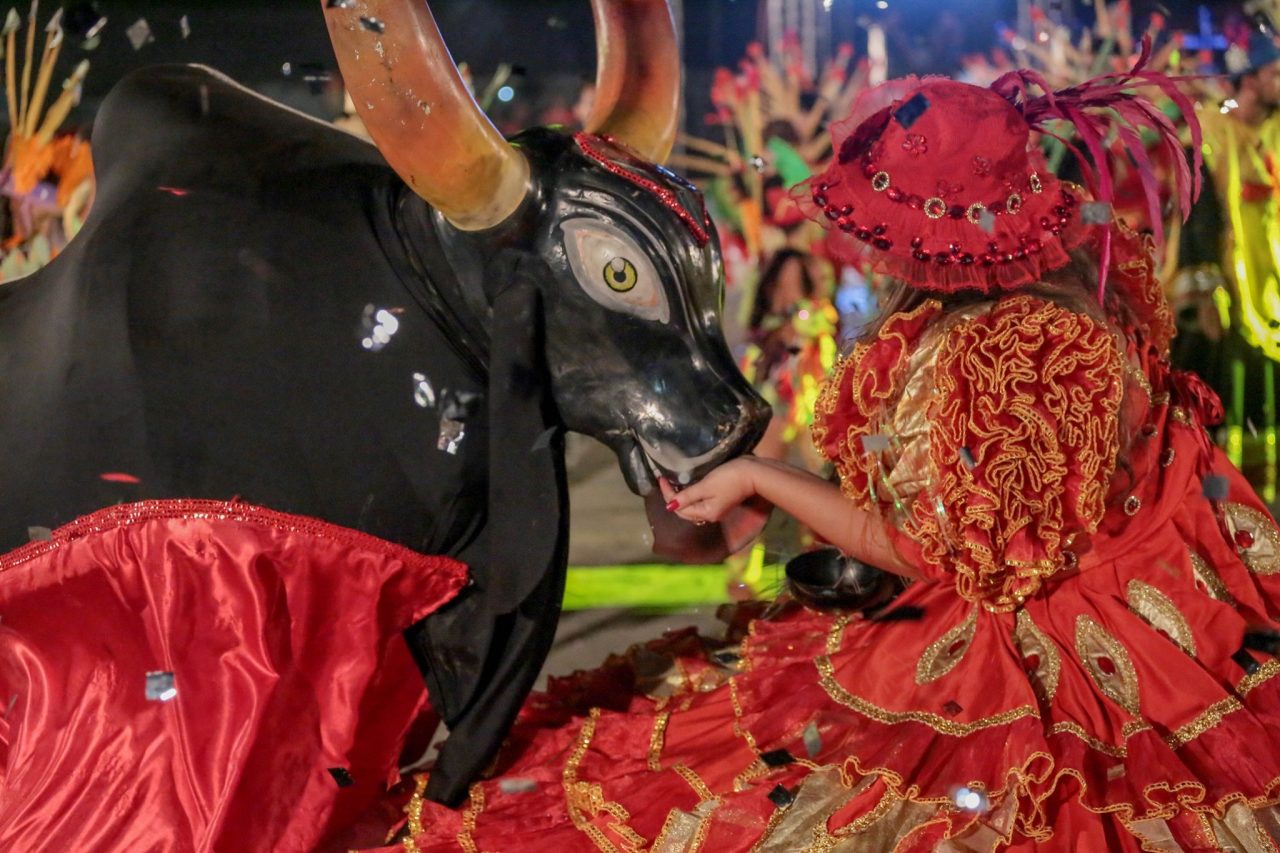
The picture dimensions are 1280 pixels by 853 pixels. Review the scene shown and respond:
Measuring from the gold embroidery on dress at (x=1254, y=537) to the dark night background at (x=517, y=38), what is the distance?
186 centimetres

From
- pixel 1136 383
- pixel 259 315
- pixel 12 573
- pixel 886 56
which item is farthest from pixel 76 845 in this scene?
pixel 886 56

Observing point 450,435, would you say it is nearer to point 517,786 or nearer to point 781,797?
point 517,786

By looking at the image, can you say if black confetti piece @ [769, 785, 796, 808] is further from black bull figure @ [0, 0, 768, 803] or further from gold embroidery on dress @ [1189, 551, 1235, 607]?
gold embroidery on dress @ [1189, 551, 1235, 607]

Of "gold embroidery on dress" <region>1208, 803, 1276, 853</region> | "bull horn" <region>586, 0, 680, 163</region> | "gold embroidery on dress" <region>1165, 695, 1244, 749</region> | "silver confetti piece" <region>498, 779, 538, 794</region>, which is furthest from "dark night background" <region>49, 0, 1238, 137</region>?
"gold embroidery on dress" <region>1208, 803, 1276, 853</region>

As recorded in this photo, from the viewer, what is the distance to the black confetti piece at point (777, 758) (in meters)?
2.29

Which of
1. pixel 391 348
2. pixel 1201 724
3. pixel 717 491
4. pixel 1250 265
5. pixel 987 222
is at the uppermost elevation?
pixel 987 222

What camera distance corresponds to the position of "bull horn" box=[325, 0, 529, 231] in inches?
79.8

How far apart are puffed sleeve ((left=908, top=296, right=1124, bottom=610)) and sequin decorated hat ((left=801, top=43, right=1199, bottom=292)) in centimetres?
10

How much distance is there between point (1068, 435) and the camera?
2.12 m

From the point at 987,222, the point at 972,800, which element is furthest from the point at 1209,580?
the point at 987,222

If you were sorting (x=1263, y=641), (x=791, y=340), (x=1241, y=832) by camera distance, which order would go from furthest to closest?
(x=791, y=340) → (x=1263, y=641) → (x=1241, y=832)

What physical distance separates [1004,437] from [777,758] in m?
0.67

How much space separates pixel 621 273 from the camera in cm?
231

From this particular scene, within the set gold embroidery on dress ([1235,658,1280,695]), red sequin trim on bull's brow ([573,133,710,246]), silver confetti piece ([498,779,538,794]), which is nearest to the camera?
gold embroidery on dress ([1235,658,1280,695])
